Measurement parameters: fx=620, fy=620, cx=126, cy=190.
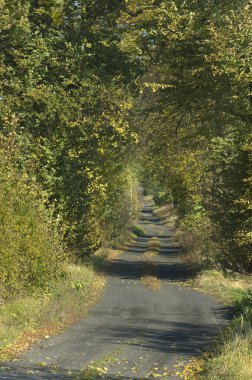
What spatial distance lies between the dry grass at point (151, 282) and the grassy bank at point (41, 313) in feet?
13.0

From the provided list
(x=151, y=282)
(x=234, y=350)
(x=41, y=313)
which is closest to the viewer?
(x=234, y=350)

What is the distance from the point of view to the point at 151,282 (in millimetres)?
24328

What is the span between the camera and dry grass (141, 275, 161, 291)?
901 inches

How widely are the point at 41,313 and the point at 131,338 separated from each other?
7.80ft

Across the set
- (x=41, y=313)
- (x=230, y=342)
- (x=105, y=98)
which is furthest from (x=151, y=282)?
(x=230, y=342)

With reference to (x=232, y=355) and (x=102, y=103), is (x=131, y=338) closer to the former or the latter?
(x=232, y=355)

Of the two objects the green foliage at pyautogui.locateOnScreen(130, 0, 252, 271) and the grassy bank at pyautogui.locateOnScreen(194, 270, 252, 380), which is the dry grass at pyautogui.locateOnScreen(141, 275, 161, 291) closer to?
the green foliage at pyautogui.locateOnScreen(130, 0, 252, 271)

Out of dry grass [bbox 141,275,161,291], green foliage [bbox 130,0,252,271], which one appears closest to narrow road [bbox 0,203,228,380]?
dry grass [bbox 141,275,161,291]

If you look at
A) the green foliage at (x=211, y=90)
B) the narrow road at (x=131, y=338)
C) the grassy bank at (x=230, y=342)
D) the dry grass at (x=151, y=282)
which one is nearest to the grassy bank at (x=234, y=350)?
the grassy bank at (x=230, y=342)

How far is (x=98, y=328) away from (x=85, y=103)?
8606 mm

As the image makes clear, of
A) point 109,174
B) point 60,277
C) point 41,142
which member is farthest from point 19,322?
point 109,174

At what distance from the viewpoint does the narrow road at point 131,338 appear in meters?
10.3

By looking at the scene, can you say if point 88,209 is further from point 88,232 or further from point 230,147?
point 230,147

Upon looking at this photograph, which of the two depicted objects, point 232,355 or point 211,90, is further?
point 211,90
